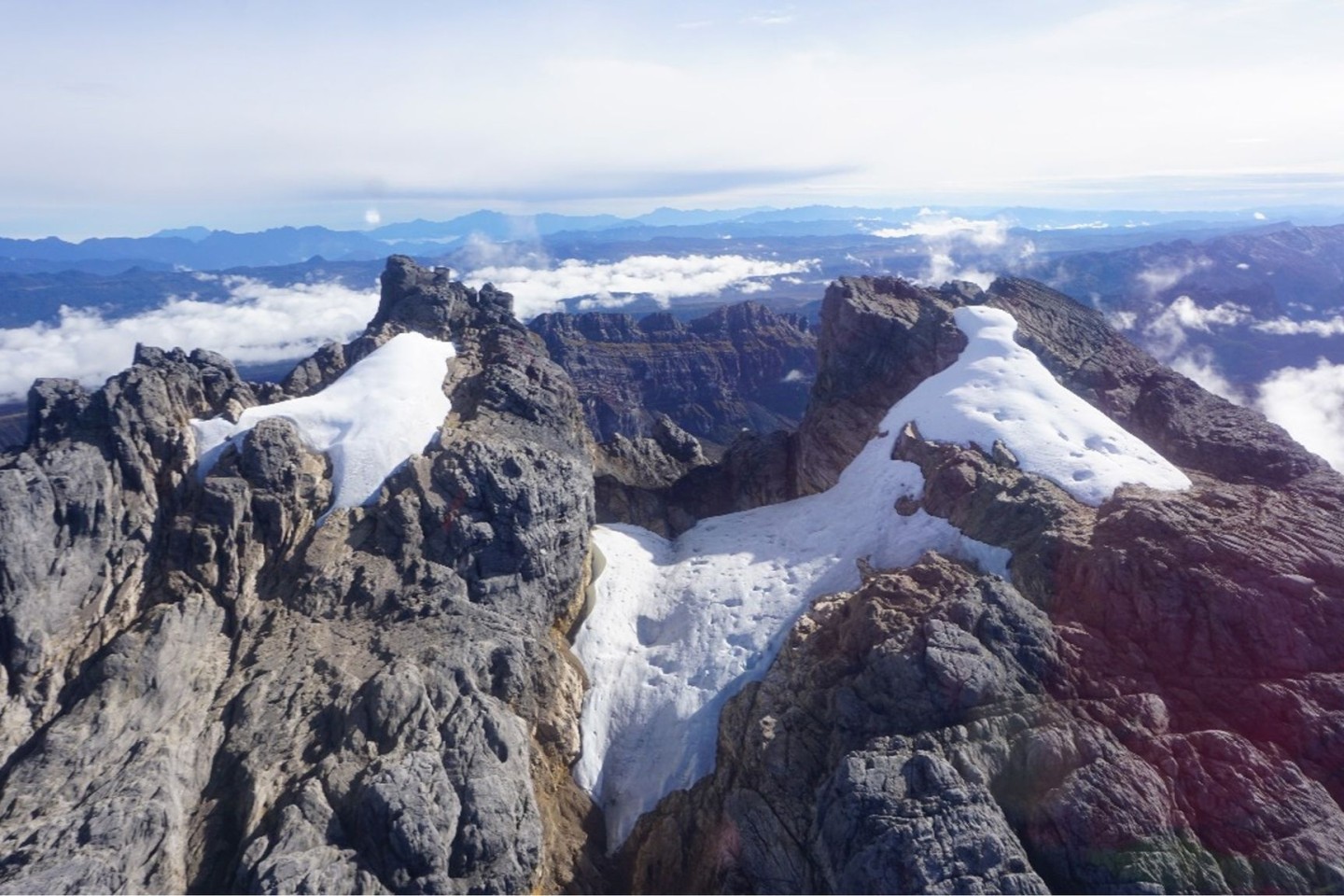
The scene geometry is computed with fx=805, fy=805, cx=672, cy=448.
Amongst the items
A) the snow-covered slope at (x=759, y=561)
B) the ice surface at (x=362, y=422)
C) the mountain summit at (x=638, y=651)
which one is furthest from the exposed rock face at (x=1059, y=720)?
the ice surface at (x=362, y=422)

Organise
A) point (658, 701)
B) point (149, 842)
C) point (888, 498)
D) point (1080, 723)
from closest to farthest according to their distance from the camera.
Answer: point (149, 842) → point (1080, 723) → point (658, 701) → point (888, 498)

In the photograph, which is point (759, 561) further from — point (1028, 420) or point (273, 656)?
point (273, 656)

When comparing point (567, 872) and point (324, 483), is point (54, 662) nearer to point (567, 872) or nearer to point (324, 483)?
point (324, 483)

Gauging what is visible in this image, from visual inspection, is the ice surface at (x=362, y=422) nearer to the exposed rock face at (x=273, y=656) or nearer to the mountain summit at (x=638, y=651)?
the mountain summit at (x=638, y=651)

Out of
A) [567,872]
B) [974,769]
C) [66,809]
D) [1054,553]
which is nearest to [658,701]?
[567,872]

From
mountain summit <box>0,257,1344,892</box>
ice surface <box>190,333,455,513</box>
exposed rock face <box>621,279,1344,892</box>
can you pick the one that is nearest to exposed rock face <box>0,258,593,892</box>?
mountain summit <box>0,257,1344,892</box>

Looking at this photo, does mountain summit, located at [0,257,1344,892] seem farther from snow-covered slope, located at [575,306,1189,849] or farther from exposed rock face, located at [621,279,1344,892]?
snow-covered slope, located at [575,306,1189,849]
